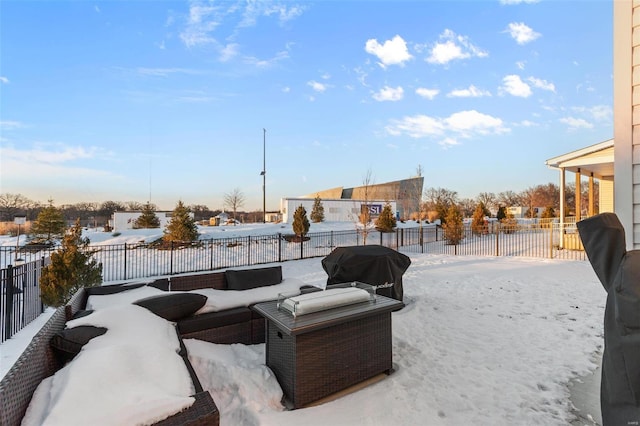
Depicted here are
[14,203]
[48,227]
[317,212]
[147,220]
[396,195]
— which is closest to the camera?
[48,227]

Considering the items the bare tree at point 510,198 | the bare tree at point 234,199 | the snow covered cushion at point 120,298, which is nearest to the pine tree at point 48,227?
the snow covered cushion at point 120,298

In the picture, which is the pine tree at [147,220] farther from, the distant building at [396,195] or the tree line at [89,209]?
the distant building at [396,195]

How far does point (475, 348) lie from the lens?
3.56m

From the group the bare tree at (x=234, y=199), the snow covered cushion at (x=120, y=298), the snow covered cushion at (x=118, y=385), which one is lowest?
the snow covered cushion at (x=120, y=298)

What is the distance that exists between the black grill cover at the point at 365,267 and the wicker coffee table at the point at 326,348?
1.71m

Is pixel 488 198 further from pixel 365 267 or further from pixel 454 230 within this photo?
pixel 365 267

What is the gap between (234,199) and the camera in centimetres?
3641

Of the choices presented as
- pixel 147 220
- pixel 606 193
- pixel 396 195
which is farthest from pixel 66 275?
pixel 396 195

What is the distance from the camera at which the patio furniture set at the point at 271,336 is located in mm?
1571

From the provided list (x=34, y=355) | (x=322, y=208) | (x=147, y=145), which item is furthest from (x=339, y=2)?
(x=322, y=208)

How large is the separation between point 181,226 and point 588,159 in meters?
16.7

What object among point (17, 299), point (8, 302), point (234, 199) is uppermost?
point (234, 199)

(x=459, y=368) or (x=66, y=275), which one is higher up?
(x=66, y=275)

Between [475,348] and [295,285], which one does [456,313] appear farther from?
[295,285]
